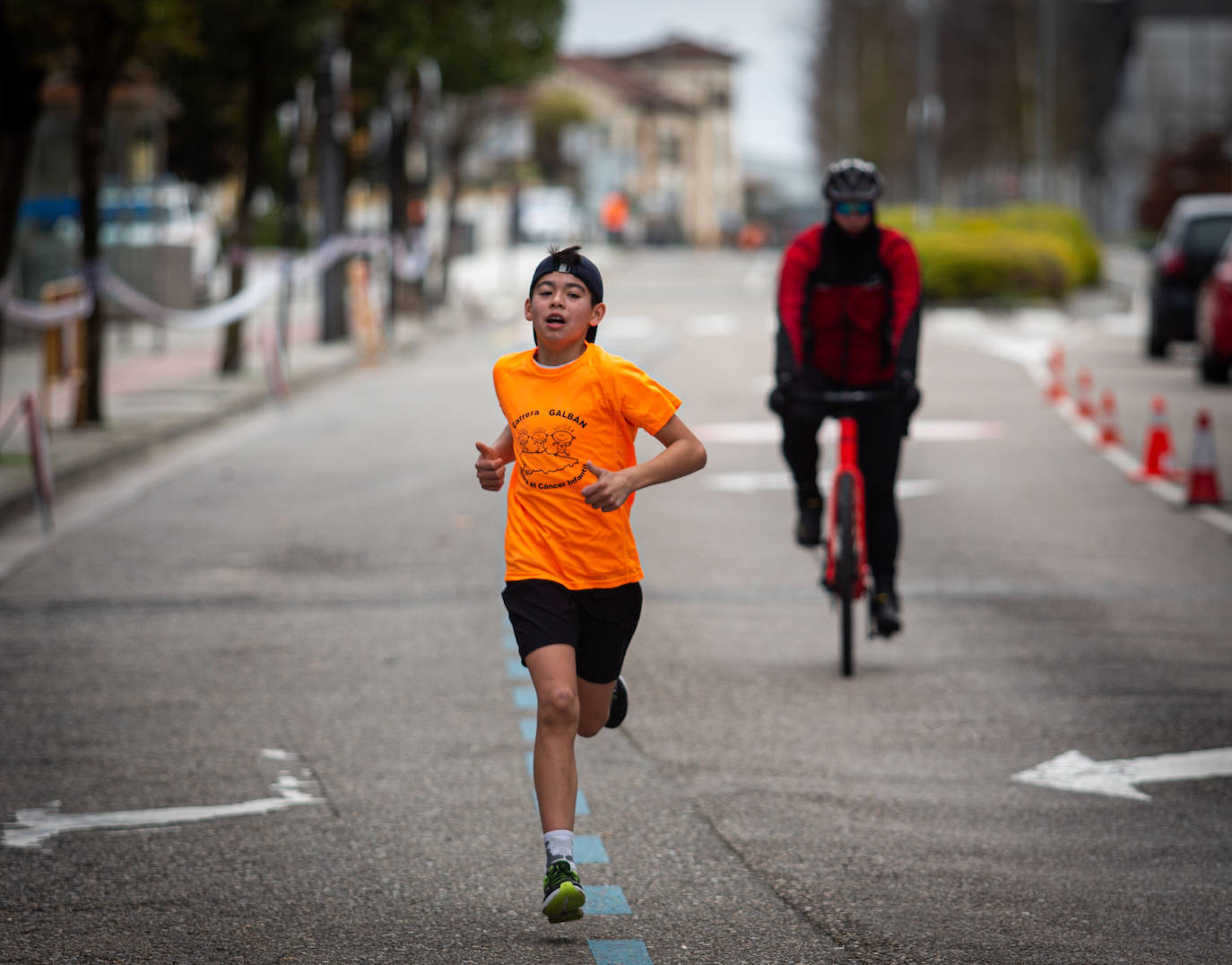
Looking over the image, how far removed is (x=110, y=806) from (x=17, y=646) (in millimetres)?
2823

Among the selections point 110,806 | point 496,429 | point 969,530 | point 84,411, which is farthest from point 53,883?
point 496,429

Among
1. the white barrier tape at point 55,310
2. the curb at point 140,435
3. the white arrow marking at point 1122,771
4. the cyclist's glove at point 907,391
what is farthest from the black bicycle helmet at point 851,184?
the white barrier tape at point 55,310

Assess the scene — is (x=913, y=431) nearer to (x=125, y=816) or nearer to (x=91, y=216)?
(x=91, y=216)

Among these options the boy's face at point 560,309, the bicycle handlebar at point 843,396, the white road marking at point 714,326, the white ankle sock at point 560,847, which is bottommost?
the white road marking at point 714,326

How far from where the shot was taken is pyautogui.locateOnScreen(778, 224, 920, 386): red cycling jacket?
8.20 metres

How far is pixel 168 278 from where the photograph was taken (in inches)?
1198

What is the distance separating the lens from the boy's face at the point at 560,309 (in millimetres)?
5074

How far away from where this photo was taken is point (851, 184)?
8.22 meters

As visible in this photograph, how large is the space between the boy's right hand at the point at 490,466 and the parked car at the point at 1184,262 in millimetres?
20406

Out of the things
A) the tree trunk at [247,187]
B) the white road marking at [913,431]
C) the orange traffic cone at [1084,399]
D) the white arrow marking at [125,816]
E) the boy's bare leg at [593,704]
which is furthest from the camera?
the tree trunk at [247,187]

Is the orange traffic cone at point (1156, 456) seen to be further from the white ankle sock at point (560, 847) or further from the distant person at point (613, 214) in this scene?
the distant person at point (613, 214)

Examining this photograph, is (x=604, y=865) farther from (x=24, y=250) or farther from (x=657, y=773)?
(x=24, y=250)

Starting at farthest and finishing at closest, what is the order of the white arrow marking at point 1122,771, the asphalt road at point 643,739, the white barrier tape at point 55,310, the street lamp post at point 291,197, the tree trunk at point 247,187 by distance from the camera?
the street lamp post at point 291,197, the tree trunk at point 247,187, the white barrier tape at point 55,310, the white arrow marking at point 1122,771, the asphalt road at point 643,739

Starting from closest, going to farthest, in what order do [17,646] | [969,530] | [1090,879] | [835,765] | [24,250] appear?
[1090,879] < [835,765] < [17,646] < [969,530] < [24,250]
